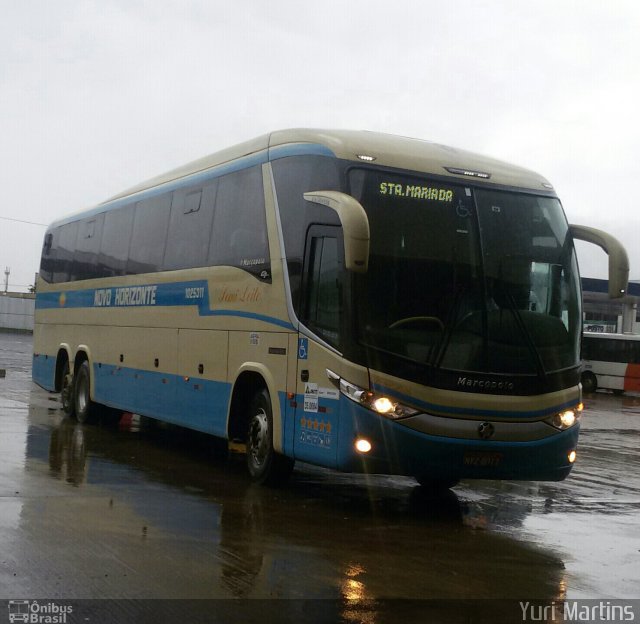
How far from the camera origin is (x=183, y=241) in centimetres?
1423

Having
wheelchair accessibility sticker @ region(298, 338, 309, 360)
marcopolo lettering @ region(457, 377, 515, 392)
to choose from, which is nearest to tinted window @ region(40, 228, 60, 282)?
wheelchair accessibility sticker @ region(298, 338, 309, 360)

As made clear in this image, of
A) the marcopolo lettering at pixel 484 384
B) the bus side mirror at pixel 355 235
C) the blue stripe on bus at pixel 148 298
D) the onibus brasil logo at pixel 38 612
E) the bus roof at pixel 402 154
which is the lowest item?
the onibus brasil logo at pixel 38 612

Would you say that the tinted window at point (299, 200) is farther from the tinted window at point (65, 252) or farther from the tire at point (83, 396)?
the tinted window at point (65, 252)

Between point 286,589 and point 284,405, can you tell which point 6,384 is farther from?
point 286,589

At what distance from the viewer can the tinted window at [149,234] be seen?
15156 millimetres

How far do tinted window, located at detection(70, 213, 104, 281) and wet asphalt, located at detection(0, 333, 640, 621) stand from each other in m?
4.26

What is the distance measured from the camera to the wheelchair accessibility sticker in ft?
34.6

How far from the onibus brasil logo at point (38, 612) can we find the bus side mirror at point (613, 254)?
6.67m

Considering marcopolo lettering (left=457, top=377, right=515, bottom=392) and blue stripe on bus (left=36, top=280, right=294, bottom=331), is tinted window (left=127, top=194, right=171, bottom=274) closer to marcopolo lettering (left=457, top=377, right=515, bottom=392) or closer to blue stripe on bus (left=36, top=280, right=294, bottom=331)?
blue stripe on bus (left=36, top=280, right=294, bottom=331)

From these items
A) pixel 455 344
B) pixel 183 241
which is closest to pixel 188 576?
pixel 455 344

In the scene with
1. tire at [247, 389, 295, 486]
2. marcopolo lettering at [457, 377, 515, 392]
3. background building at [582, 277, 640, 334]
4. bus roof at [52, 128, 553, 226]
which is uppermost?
background building at [582, 277, 640, 334]

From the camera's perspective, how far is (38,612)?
604 cm

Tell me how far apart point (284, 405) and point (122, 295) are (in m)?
6.32

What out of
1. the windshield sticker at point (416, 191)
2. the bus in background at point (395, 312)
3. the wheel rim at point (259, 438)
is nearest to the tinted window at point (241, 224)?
the bus in background at point (395, 312)
